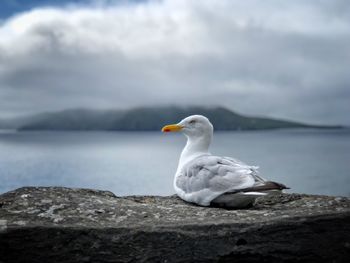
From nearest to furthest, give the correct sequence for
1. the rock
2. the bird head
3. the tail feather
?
the rock → the tail feather → the bird head

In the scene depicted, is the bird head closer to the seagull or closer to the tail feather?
the seagull

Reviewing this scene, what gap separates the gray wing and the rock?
940 millimetres

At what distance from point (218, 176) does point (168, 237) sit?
77.0 inches

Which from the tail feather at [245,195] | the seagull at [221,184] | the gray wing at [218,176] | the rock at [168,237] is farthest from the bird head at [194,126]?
the rock at [168,237]

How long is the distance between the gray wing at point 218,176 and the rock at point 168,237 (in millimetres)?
940

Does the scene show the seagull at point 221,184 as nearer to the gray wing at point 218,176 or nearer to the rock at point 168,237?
the gray wing at point 218,176

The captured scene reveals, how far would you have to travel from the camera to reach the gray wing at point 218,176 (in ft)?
23.3

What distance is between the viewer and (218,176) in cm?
730

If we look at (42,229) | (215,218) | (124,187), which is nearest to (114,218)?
(42,229)

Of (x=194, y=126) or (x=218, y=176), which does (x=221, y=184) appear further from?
(x=194, y=126)

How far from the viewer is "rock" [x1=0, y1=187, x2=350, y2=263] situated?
5586 mm

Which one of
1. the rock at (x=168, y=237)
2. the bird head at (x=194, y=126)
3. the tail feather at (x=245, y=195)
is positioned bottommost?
the rock at (x=168, y=237)

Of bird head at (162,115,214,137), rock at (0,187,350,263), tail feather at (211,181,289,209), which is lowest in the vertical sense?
rock at (0,187,350,263)

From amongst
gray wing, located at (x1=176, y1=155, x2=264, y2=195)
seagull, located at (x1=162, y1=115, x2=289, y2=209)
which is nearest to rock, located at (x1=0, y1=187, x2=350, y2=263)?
seagull, located at (x1=162, y1=115, x2=289, y2=209)
